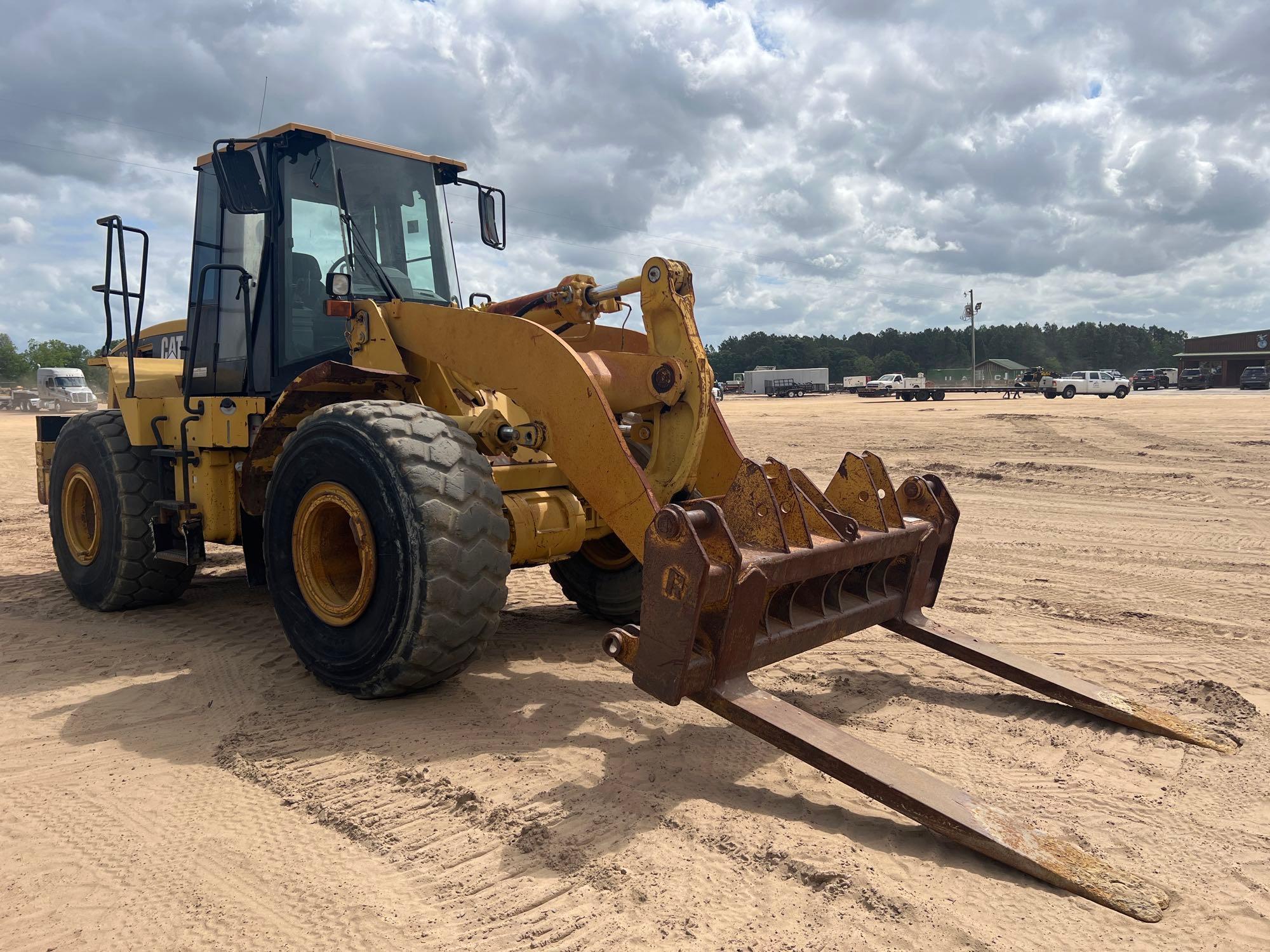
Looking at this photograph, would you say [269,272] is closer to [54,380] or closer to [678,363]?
[678,363]

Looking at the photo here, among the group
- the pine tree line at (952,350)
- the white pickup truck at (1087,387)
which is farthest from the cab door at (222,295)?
the pine tree line at (952,350)

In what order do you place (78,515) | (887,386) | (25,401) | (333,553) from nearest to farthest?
(333,553) < (78,515) < (25,401) < (887,386)

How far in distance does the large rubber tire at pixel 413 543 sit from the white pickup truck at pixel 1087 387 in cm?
4318

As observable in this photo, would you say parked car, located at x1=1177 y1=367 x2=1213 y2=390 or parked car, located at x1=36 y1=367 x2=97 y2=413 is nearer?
parked car, located at x1=36 y1=367 x2=97 y2=413

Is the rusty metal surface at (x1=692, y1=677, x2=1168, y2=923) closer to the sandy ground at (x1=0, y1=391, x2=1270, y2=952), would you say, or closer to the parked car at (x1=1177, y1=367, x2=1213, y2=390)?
the sandy ground at (x1=0, y1=391, x2=1270, y2=952)

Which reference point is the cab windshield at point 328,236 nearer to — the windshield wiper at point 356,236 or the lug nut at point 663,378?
the windshield wiper at point 356,236

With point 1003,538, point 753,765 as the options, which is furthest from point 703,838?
point 1003,538

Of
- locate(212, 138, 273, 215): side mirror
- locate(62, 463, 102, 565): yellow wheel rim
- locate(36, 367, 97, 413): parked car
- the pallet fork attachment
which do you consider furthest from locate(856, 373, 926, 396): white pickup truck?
locate(212, 138, 273, 215): side mirror

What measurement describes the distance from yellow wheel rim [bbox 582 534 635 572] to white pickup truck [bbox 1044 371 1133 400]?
41.4 meters

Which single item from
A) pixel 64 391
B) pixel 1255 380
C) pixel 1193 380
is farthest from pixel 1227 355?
pixel 64 391

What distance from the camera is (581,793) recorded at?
11.4ft

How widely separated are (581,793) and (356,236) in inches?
152

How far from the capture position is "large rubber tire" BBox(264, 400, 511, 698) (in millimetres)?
4020

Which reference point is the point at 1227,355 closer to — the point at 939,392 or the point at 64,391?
the point at 939,392
